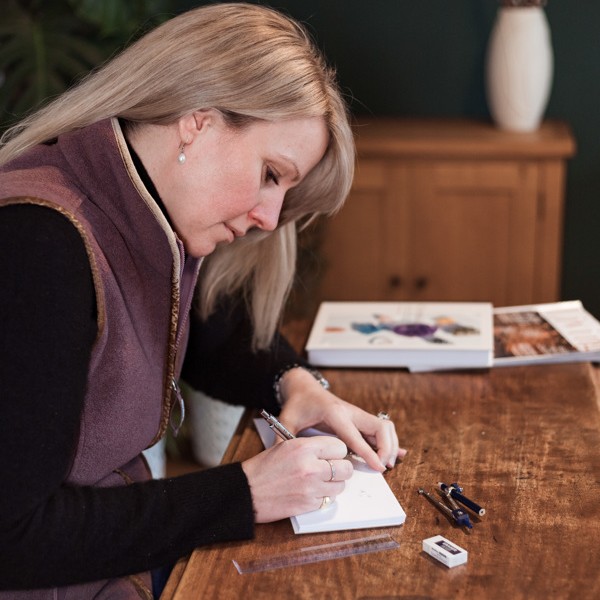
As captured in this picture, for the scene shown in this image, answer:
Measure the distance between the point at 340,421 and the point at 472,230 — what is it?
77.7 inches

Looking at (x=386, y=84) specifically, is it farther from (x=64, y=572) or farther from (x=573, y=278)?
(x=64, y=572)

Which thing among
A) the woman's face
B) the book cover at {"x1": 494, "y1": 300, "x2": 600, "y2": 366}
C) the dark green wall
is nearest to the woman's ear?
the woman's face

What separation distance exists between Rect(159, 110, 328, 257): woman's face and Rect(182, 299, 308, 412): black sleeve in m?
0.36

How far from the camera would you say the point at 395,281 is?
346cm

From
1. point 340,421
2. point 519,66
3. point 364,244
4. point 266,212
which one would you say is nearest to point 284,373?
point 340,421

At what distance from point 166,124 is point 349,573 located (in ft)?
2.16

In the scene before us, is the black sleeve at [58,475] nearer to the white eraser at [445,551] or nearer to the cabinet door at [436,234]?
the white eraser at [445,551]

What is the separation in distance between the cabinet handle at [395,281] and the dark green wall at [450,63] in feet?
2.41

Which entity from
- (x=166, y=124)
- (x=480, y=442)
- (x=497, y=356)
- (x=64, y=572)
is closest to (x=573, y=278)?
(x=497, y=356)

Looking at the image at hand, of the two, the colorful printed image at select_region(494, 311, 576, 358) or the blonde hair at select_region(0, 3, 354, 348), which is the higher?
the blonde hair at select_region(0, 3, 354, 348)

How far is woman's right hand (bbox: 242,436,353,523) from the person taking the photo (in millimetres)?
1269

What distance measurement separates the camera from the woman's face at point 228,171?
1.38 m

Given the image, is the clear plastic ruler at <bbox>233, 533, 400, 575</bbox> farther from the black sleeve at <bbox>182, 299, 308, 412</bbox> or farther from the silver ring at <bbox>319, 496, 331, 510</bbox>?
the black sleeve at <bbox>182, 299, 308, 412</bbox>

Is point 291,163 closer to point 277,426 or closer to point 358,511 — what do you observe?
point 277,426
